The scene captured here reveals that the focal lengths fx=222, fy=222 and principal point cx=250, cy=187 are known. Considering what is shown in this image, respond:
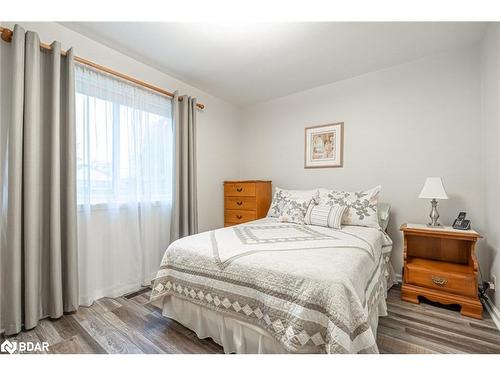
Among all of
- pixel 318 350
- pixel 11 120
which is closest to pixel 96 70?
pixel 11 120

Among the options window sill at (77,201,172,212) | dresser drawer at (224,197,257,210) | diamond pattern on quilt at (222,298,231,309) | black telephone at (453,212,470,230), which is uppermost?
window sill at (77,201,172,212)

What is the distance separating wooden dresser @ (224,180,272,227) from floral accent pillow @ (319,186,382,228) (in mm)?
954

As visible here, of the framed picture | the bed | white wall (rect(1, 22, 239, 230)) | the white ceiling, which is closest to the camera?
the bed

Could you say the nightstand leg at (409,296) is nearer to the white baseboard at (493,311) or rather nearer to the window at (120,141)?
the white baseboard at (493,311)

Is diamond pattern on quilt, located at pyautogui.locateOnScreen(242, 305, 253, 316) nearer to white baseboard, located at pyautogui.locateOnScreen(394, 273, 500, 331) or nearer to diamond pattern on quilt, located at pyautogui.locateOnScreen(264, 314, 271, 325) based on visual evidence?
diamond pattern on quilt, located at pyautogui.locateOnScreen(264, 314, 271, 325)

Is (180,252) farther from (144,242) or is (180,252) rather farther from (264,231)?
(144,242)

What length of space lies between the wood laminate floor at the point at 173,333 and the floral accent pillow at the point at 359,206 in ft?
2.55

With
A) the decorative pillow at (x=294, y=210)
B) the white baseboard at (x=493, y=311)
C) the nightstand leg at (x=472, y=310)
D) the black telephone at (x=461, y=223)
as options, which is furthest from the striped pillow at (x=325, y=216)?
the white baseboard at (x=493, y=311)

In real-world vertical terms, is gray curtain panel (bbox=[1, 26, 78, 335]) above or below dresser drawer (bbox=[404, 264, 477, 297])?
above

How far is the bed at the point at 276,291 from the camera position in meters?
1.05

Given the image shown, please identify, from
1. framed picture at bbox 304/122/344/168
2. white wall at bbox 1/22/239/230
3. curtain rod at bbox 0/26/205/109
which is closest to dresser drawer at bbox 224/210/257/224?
white wall at bbox 1/22/239/230

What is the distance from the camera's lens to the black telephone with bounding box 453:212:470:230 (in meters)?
1.97

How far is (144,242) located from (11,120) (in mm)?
1503
